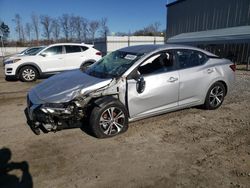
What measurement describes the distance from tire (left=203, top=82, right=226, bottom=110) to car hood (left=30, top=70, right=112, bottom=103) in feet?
8.78

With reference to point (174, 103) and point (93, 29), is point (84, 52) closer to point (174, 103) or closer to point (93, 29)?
point (174, 103)

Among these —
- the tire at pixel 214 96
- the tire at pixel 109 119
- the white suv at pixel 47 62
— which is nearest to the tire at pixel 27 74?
the white suv at pixel 47 62

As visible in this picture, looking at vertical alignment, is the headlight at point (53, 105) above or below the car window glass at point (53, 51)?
below

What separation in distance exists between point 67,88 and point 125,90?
1070 millimetres

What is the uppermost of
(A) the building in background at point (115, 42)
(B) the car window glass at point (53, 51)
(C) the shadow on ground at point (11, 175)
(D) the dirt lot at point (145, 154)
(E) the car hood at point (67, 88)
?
(A) the building in background at point (115, 42)

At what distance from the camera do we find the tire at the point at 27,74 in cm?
993

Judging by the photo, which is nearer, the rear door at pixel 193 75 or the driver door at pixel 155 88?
the driver door at pixel 155 88

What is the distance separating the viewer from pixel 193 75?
16.4ft

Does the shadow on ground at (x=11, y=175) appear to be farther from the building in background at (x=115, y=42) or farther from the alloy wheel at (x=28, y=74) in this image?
the building in background at (x=115, y=42)

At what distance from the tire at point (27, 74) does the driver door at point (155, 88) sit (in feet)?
23.4

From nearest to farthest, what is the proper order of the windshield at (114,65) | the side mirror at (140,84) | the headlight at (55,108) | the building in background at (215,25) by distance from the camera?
the headlight at (55,108) → the side mirror at (140,84) → the windshield at (114,65) → the building in background at (215,25)

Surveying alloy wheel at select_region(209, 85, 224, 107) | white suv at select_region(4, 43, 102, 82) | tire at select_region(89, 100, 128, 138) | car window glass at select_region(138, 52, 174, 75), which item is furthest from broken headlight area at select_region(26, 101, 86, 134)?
white suv at select_region(4, 43, 102, 82)

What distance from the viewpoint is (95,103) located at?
13.2 ft

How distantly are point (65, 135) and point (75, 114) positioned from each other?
1.97 ft
